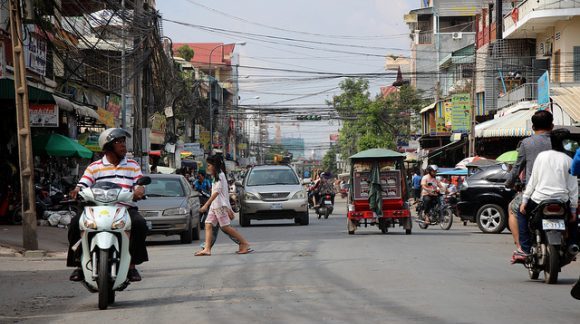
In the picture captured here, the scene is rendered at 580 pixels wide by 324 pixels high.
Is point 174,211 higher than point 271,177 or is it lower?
lower

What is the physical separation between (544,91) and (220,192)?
1724 centimetres

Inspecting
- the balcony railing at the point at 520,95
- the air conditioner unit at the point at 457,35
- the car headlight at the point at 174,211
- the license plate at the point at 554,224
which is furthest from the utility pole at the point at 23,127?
the air conditioner unit at the point at 457,35

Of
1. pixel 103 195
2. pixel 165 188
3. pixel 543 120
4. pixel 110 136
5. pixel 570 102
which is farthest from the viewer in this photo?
pixel 570 102

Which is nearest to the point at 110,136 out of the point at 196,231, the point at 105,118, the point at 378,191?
the point at 196,231

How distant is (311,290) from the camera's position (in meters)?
10.9

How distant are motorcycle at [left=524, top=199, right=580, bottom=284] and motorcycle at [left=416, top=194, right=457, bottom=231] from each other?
1584cm

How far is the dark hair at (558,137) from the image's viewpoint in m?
11.1

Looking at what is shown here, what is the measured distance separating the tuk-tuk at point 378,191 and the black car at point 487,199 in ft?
6.97

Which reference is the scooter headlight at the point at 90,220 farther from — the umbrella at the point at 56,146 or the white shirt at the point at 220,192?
the umbrella at the point at 56,146

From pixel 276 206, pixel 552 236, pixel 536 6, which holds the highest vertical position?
pixel 536 6

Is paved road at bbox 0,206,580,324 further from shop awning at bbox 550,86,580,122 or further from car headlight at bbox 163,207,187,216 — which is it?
shop awning at bbox 550,86,580,122

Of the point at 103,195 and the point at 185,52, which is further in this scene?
the point at 185,52

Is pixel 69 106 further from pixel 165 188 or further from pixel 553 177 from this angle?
pixel 553 177

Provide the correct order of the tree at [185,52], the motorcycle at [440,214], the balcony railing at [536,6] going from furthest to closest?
the tree at [185,52], the balcony railing at [536,6], the motorcycle at [440,214]
